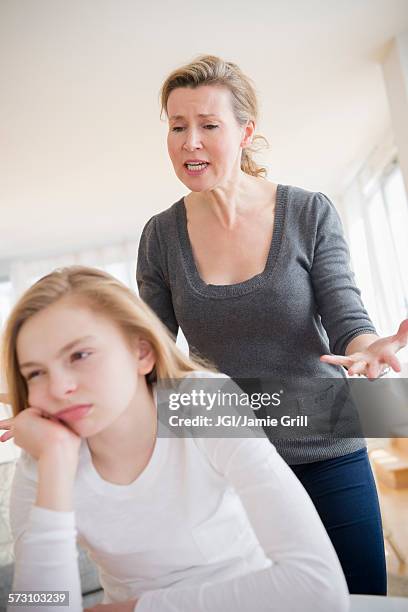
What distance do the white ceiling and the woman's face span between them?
156 cm

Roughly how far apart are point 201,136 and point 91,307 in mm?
275

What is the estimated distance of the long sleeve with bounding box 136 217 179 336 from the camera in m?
0.85

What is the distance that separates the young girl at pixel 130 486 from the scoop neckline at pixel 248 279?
14 cm

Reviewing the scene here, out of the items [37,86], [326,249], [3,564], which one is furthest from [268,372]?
[37,86]

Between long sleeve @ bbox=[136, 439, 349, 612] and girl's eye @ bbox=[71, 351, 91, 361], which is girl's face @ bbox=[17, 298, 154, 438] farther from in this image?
long sleeve @ bbox=[136, 439, 349, 612]

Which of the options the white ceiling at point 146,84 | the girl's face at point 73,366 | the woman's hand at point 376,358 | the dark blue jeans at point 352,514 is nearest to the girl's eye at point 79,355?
the girl's face at point 73,366

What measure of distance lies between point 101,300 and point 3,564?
114cm

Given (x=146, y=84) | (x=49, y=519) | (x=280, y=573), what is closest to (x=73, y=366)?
(x=49, y=519)

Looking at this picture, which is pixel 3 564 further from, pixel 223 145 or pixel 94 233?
pixel 94 233

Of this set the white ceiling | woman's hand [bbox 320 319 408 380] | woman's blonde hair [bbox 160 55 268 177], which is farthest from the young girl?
the white ceiling

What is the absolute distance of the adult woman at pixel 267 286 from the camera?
2.37ft

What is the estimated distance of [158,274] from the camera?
0.86m

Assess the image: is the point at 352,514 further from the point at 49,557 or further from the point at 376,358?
the point at 49,557

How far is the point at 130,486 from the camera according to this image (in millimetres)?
589
